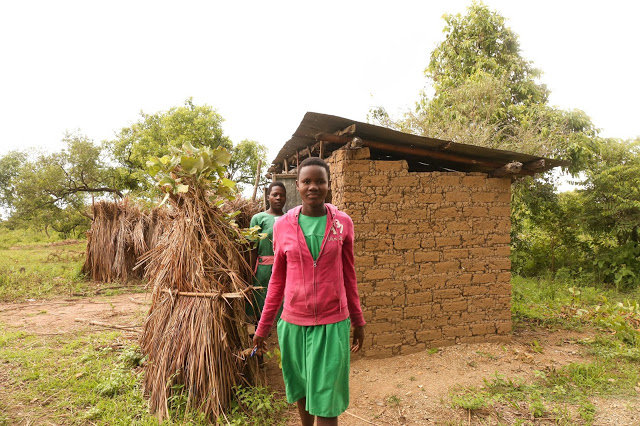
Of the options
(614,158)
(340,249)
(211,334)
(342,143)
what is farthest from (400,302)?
(614,158)

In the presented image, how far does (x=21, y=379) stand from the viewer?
3.62m

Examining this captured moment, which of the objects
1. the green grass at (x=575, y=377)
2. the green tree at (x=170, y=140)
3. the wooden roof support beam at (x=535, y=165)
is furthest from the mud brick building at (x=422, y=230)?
the green tree at (x=170, y=140)

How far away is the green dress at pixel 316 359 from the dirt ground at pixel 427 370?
56.2 inches

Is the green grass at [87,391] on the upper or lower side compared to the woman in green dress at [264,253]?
lower

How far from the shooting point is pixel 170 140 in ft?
59.9

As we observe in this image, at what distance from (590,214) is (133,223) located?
12.6 m

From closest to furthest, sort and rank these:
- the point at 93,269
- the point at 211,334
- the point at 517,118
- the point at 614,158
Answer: the point at 211,334 < the point at 93,269 < the point at 614,158 < the point at 517,118

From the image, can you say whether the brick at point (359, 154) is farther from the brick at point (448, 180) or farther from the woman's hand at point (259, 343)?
the woman's hand at point (259, 343)

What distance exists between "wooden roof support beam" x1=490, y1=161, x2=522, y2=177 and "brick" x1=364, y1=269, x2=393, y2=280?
208cm

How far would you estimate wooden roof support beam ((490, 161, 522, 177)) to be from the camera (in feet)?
15.2

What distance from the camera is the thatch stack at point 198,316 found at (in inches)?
118

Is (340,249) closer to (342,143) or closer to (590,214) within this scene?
(342,143)

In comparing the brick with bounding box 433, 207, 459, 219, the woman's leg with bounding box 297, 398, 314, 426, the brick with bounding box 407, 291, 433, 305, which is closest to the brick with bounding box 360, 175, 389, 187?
the brick with bounding box 433, 207, 459, 219

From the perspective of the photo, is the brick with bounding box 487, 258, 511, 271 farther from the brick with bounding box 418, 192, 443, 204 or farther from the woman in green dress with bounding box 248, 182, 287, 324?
the woman in green dress with bounding box 248, 182, 287, 324
